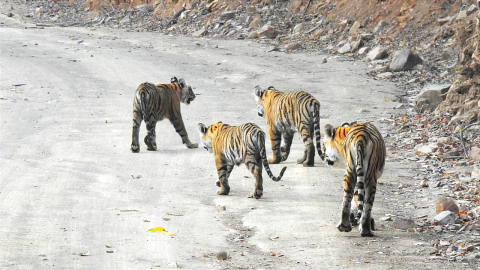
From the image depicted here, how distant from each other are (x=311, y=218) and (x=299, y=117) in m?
2.92

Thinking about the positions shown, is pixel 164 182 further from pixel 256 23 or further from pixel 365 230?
pixel 256 23

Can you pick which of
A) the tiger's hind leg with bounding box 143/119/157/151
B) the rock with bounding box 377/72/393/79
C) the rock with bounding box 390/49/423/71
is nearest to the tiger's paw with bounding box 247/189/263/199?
the tiger's hind leg with bounding box 143/119/157/151

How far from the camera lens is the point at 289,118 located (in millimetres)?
11898

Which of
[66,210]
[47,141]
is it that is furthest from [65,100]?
[66,210]

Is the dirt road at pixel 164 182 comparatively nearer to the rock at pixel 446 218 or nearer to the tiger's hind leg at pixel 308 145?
the tiger's hind leg at pixel 308 145

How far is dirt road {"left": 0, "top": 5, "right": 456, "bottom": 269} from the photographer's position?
7910 millimetres

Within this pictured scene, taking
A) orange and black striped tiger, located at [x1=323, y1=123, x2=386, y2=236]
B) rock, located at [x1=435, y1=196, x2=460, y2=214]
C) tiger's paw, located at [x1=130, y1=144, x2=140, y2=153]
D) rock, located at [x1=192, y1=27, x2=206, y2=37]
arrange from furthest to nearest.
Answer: rock, located at [x1=192, y1=27, x2=206, y2=37] < tiger's paw, located at [x1=130, y1=144, x2=140, y2=153] < rock, located at [x1=435, y1=196, x2=460, y2=214] < orange and black striped tiger, located at [x1=323, y1=123, x2=386, y2=236]

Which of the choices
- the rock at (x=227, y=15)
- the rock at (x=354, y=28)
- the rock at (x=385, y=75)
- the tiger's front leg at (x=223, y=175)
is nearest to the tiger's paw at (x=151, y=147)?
the tiger's front leg at (x=223, y=175)

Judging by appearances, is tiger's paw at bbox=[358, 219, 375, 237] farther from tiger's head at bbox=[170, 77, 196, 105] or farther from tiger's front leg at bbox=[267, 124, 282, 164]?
tiger's head at bbox=[170, 77, 196, 105]

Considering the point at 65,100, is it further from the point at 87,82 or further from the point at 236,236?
the point at 236,236

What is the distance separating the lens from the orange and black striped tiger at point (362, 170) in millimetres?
8055

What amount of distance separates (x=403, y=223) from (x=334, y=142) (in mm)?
1173

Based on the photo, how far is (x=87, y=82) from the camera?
780 inches

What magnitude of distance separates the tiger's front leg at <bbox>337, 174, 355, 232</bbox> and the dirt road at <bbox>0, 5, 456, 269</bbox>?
4.9 inches
